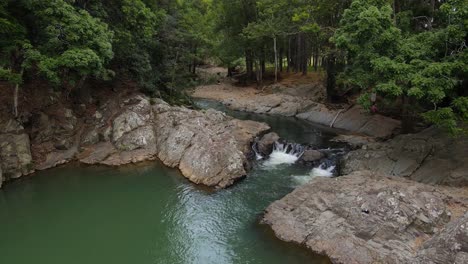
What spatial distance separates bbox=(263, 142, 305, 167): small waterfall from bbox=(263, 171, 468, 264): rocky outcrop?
5.38 m

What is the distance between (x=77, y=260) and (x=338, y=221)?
26.6ft

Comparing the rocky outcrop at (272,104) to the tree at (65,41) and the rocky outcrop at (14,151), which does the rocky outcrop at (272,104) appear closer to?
the tree at (65,41)

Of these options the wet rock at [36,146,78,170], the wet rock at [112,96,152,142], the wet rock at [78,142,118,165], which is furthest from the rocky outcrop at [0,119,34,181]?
the wet rock at [112,96,152,142]

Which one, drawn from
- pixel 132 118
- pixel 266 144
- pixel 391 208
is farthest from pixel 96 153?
pixel 391 208

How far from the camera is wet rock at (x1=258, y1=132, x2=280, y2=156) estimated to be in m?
18.9

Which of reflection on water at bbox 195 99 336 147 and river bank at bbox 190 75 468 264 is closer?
river bank at bbox 190 75 468 264

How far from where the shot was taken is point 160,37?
74.3 ft

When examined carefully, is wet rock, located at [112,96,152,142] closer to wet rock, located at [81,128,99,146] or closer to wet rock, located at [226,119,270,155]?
wet rock, located at [81,128,99,146]

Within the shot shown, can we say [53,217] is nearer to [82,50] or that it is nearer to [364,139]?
[82,50]

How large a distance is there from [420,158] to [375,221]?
5474mm

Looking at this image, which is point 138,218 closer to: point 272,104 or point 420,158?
point 420,158

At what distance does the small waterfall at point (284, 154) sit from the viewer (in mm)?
18094

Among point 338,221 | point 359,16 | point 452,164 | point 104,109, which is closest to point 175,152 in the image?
point 104,109

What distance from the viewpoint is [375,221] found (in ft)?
34.2
